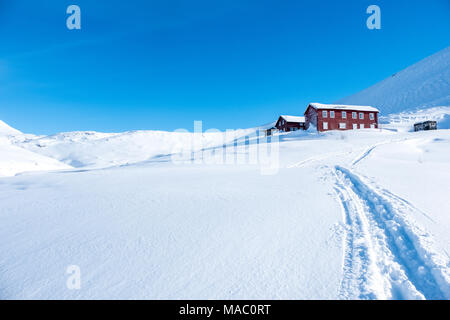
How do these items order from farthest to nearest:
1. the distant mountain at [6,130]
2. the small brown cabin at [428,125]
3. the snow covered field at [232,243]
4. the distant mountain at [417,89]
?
the distant mountain at [6,130], the distant mountain at [417,89], the small brown cabin at [428,125], the snow covered field at [232,243]

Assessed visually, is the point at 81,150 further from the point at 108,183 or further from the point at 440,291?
the point at 440,291

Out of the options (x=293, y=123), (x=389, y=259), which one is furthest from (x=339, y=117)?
(x=389, y=259)

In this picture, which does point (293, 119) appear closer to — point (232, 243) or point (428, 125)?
point (428, 125)

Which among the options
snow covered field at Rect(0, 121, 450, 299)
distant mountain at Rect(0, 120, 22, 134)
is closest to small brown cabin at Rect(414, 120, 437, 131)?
snow covered field at Rect(0, 121, 450, 299)

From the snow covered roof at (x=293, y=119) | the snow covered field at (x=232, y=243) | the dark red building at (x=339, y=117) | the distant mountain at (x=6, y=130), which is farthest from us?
the distant mountain at (x=6, y=130)

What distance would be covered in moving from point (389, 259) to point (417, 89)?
96498 millimetres

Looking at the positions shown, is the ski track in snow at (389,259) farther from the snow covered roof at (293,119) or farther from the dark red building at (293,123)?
the snow covered roof at (293,119)

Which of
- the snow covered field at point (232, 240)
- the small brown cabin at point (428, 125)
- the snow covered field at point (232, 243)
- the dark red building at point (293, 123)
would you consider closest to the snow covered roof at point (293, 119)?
the dark red building at point (293, 123)

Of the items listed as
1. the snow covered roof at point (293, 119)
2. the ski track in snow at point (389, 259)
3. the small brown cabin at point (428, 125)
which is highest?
the snow covered roof at point (293, 119)

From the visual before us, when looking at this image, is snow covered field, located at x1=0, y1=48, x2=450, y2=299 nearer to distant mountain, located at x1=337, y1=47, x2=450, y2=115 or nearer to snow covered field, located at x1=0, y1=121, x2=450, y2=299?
snow covered field, located at x1=0, y1=121, x2=450, y2=299

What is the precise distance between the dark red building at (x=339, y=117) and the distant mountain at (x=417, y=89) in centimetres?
3087

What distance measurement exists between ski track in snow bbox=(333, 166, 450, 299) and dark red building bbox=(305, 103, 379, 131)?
114 feet

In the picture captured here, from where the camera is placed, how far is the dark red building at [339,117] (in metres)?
36.5

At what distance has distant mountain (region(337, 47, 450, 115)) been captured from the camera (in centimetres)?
6300
